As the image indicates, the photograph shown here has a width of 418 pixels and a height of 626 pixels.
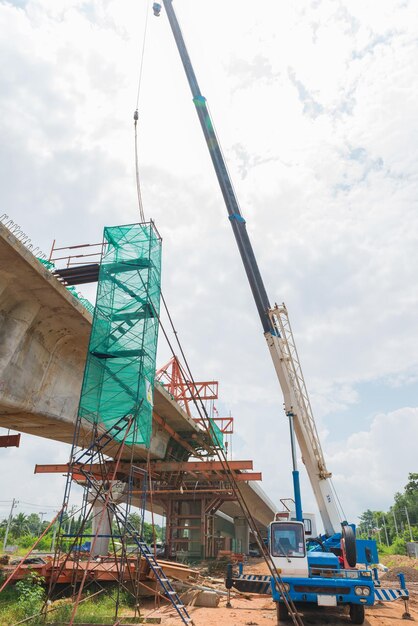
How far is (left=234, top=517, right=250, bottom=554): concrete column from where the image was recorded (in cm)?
4176

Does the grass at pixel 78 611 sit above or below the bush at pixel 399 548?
below

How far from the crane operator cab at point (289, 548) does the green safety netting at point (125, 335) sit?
4.43 metres

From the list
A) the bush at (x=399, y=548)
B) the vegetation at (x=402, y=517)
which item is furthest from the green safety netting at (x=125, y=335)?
the vegetation at (x=402, y=517)

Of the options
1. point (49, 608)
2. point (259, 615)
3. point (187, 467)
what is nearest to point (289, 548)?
point (259, 615)

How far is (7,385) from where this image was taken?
10.6 metres

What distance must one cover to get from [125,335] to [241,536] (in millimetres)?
37416

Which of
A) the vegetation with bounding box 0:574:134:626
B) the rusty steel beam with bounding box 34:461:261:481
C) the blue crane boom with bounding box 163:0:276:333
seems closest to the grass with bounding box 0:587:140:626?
the vegetation with bounding box 0:574:134:626

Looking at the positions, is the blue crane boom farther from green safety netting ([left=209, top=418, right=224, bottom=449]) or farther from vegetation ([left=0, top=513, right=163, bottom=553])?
vegetation ([left=0, top=513, right=163, bottom=553])

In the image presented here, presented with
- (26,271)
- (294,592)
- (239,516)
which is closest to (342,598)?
(294,592)

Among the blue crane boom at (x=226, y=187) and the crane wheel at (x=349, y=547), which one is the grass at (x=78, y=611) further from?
the blue crane boom at (x=226, y=187)

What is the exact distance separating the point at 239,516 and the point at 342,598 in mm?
38745

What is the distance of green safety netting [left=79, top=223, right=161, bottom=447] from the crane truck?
13.5 ft

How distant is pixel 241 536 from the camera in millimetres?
44156

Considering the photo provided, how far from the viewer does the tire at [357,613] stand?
10.1 metres
